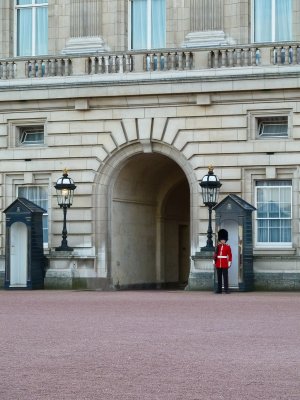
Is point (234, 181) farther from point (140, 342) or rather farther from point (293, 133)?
point (140, 342)

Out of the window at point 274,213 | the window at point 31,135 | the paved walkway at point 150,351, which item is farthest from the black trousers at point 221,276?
the window at point 31,135

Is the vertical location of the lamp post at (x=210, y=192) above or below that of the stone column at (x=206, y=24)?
below

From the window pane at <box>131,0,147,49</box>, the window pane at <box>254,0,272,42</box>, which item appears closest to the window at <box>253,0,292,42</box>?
the window pane at <box>254,0,272,42</box>

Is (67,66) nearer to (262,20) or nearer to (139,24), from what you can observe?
(139,24)

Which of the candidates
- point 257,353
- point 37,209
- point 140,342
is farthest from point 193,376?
point 37,209

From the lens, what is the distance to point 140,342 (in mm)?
18094

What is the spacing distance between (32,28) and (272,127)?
7850 mm

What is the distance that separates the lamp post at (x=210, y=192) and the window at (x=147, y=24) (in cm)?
441

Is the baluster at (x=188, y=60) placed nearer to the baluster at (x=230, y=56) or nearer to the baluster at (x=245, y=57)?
the baluster at (x=230, y=56)

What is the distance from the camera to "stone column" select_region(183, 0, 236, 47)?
36.3 m

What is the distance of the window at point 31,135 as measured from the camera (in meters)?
38.6

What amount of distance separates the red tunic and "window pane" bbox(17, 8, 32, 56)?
927 cm

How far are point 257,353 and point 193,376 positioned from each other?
7.94 ft

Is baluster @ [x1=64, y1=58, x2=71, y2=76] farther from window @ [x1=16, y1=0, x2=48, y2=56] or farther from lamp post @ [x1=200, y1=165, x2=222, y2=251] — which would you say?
lamp post @ [x1=200, y1=165, x2=222, y2=251]
